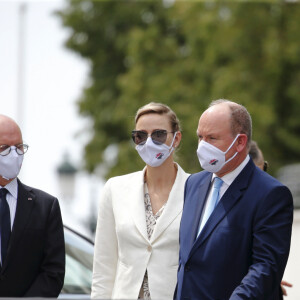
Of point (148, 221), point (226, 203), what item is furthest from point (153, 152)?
point (226, 203)

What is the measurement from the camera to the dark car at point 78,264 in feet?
22.8

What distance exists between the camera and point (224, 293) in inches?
213

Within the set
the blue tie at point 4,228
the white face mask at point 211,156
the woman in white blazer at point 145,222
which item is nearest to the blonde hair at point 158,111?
the woman in white blazer at point 145,222

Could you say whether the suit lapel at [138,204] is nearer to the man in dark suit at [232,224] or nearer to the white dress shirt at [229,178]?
the man in dark suit at [232,224]

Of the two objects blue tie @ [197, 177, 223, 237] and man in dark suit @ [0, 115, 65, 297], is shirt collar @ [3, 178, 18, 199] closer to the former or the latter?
man in dark suit @ [0, 115, 65, 297]

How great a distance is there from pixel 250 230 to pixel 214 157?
0.44 metres

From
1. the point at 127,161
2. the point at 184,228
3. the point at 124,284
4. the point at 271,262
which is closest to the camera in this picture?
the point at 271,262

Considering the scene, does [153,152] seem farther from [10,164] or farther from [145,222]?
[10,164]

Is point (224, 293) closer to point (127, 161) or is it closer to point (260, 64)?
point (260, 64)

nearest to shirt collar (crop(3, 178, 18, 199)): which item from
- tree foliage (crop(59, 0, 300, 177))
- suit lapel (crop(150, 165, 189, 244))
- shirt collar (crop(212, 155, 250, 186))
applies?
suit lapel (crop(150, 165, 189, 244))

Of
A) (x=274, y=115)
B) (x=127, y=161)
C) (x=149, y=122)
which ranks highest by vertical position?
(x=149, y=122)

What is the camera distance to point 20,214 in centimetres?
580

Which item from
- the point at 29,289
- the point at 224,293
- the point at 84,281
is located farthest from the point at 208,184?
the point at 84,281

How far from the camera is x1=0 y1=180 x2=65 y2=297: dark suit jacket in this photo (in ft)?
18.8
